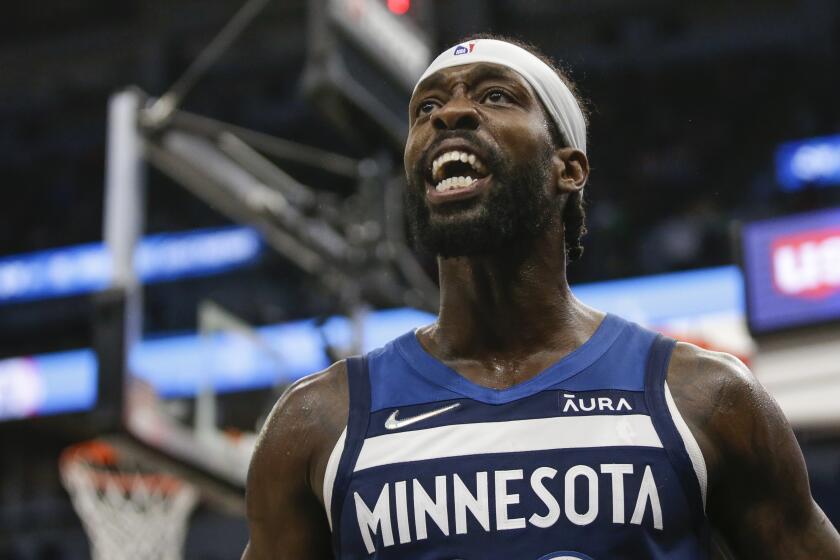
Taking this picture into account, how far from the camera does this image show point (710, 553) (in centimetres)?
239

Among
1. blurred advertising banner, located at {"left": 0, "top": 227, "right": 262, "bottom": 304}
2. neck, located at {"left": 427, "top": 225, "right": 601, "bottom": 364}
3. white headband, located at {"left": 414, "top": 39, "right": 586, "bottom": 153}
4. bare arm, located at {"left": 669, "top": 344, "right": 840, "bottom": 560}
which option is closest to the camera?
bare arm, located at {"left": 669, "top": 344, "right": 840, "bottom": 560}

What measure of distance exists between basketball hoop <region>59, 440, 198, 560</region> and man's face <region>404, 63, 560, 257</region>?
6.09 meters

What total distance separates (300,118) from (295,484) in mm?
19364

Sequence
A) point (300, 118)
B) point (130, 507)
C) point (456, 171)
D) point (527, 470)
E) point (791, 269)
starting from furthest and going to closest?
point (300, 118)
point (130, 507)
point (791, 269)
point (456, 171)
point (527, 470)

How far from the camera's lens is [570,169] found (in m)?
2.70

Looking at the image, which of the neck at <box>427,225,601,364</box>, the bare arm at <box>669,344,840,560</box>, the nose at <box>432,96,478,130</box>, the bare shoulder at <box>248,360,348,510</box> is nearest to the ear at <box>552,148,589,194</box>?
the neck at <box>427,225,601,364</box>

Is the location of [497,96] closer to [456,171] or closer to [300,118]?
[456,171]

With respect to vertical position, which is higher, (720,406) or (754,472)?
(720,406)

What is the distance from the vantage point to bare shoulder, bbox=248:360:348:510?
2447 mm

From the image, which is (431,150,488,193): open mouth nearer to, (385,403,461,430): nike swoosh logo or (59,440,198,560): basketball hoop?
(385,403,461,430): nike swoosh logo

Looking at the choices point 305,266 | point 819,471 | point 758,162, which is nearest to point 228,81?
point 758,162

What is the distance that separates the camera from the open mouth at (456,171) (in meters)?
2.48

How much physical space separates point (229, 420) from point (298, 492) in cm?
798

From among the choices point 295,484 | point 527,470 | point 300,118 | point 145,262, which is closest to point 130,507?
point 295,484
